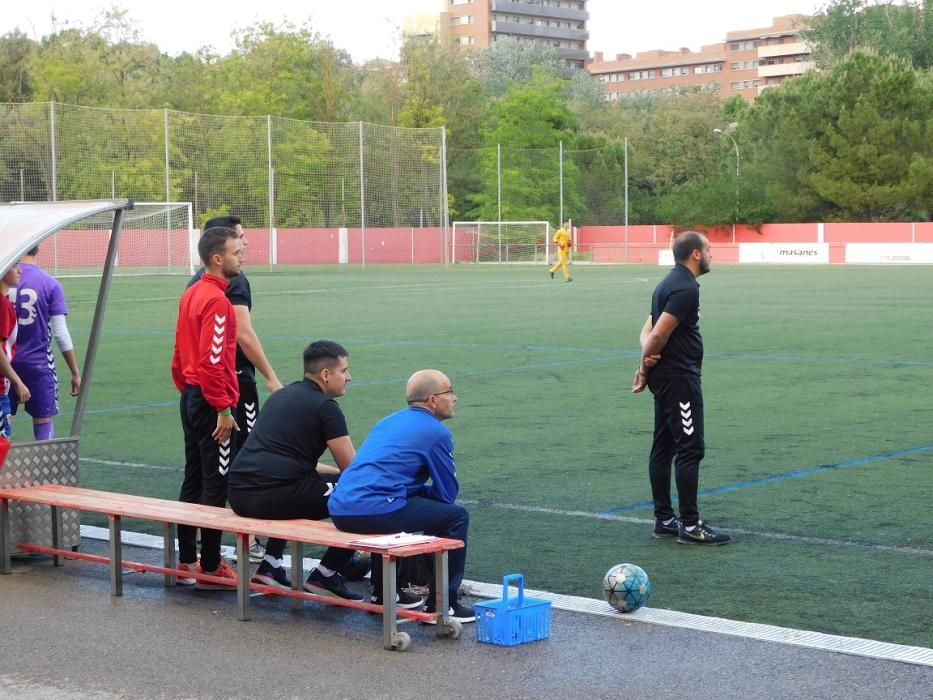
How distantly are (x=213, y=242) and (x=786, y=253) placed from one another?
62.0 m

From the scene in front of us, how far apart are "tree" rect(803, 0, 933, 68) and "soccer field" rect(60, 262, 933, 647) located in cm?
7610

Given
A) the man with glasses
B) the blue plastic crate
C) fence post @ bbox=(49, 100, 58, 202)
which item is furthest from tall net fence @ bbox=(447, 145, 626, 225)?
the blue plastic crate

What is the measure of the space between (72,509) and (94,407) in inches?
254

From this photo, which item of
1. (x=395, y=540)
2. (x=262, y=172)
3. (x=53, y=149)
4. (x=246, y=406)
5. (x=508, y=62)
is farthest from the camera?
(x=508, y=62)

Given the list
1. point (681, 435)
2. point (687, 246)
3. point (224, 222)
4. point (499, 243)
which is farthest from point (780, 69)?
point (224, 222)

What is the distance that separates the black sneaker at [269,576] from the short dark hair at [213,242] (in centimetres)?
147

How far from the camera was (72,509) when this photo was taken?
7375 mm

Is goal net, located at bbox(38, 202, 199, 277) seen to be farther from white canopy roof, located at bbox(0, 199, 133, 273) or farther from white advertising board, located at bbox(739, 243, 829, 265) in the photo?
white canopy roof, located at bbox(0, 199, 133, 273)

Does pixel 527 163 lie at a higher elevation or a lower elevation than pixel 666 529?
higher

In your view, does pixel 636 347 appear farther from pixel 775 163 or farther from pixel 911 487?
pixel 775 163

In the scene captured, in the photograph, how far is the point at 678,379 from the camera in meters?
7.80

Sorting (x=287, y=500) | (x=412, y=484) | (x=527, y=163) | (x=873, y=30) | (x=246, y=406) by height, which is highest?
(x=873, y=30)

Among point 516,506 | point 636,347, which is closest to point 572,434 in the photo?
point 516,506

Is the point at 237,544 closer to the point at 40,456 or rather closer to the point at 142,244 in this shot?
the point at 40,456
